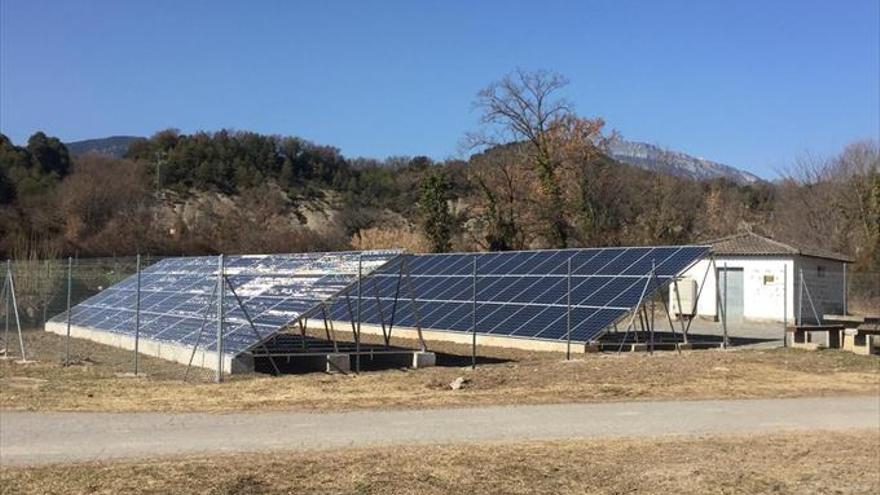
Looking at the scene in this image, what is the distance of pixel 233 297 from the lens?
2055 centimetres

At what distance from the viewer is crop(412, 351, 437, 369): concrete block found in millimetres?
18547

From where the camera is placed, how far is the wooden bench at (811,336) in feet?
75.7

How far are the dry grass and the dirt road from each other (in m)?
0.74

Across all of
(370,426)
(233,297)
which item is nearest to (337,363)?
(233,297)

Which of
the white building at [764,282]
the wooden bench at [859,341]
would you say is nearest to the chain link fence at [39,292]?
the wooden bench at [859,341]

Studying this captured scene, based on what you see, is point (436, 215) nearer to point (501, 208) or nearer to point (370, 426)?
point (501, 208)

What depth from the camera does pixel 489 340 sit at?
2420 centimetres

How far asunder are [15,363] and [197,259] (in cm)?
937

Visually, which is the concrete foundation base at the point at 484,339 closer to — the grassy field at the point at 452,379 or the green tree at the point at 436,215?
the grassy field at the point at 452,379

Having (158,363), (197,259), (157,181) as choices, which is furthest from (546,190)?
(157,181)

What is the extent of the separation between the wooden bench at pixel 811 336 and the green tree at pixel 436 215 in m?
30.9

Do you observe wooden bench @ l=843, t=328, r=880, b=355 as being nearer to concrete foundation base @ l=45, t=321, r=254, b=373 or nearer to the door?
the door

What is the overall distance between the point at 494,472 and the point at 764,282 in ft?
97.5

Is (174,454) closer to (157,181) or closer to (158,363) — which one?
(158,363)
